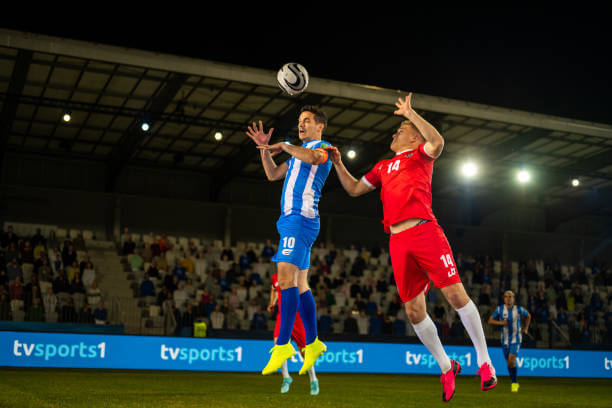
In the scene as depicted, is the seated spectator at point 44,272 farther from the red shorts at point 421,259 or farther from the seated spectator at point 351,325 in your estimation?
the red shorts at point 421,259

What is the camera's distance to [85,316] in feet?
67.3

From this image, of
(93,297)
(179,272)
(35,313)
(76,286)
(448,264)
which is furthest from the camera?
(179,272)

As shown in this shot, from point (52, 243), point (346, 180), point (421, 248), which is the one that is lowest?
point (421, 248)

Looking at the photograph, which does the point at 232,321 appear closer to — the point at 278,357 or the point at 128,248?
the point at 128,248

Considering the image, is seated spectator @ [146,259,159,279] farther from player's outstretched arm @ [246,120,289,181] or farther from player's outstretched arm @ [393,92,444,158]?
player's outstretched arm @ [393,92,444,158]

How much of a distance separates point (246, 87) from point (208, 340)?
11008 mm

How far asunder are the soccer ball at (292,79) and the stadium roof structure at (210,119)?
1428 centimetres

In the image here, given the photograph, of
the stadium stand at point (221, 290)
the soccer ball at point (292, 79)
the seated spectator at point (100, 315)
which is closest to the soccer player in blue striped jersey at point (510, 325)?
the stadium stand at point (221, 290)

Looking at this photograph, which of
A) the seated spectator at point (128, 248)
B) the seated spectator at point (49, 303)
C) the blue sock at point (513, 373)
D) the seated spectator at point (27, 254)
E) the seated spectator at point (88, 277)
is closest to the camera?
the blue sock at point (513, 373)

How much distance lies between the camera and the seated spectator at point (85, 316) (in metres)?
20.5

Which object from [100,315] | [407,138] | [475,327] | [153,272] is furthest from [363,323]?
[475,327]

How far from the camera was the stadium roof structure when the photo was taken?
23.0 m

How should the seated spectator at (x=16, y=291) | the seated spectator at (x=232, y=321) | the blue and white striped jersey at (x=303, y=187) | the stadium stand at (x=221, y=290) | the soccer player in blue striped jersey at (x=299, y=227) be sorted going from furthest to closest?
1. the seated spectator at (x=232, y=321)
2. the stadium stand at (x=221, y=290)
3. the seated spectator at (x=16, y=291)
4. the blue and white striped jersey at (x=303, y=187)
5. the soccer player in blue striped jersey at (x=299, y=227)

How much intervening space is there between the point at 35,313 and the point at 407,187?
16.7 metres
